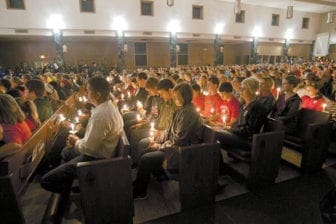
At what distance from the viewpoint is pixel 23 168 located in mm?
2432

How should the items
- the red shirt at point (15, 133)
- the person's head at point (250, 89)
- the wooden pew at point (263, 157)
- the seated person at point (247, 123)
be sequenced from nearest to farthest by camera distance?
the red shirt at point (15, 133), the wooden pew at point (263, 157), the seated person at point (247, 123), the person's head at point (250, 89)

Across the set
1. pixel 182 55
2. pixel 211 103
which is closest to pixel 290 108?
pixel 211 103

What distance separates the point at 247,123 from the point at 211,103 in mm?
1345

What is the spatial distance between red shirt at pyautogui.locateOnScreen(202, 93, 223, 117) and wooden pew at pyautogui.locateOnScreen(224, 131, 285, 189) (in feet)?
4.27

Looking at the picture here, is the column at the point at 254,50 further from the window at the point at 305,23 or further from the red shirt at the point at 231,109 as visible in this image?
the red shirt at the point at 231,109

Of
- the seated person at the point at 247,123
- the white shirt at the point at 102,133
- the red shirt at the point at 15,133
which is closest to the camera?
the white shirt at the point at 102,133

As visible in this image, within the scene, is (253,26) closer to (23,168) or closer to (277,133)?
(277,133)

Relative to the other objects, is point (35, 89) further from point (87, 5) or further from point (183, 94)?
point (87, 5)

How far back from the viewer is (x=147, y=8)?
50.4ft

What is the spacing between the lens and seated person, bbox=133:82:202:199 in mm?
2604

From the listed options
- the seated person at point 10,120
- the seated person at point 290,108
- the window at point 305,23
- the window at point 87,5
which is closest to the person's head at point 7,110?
the seated person at point 10,120

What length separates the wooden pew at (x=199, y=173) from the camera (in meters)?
2.39

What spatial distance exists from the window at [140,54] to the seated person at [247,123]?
16.8m

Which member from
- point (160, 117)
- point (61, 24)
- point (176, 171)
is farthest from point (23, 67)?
point (176, 171)
